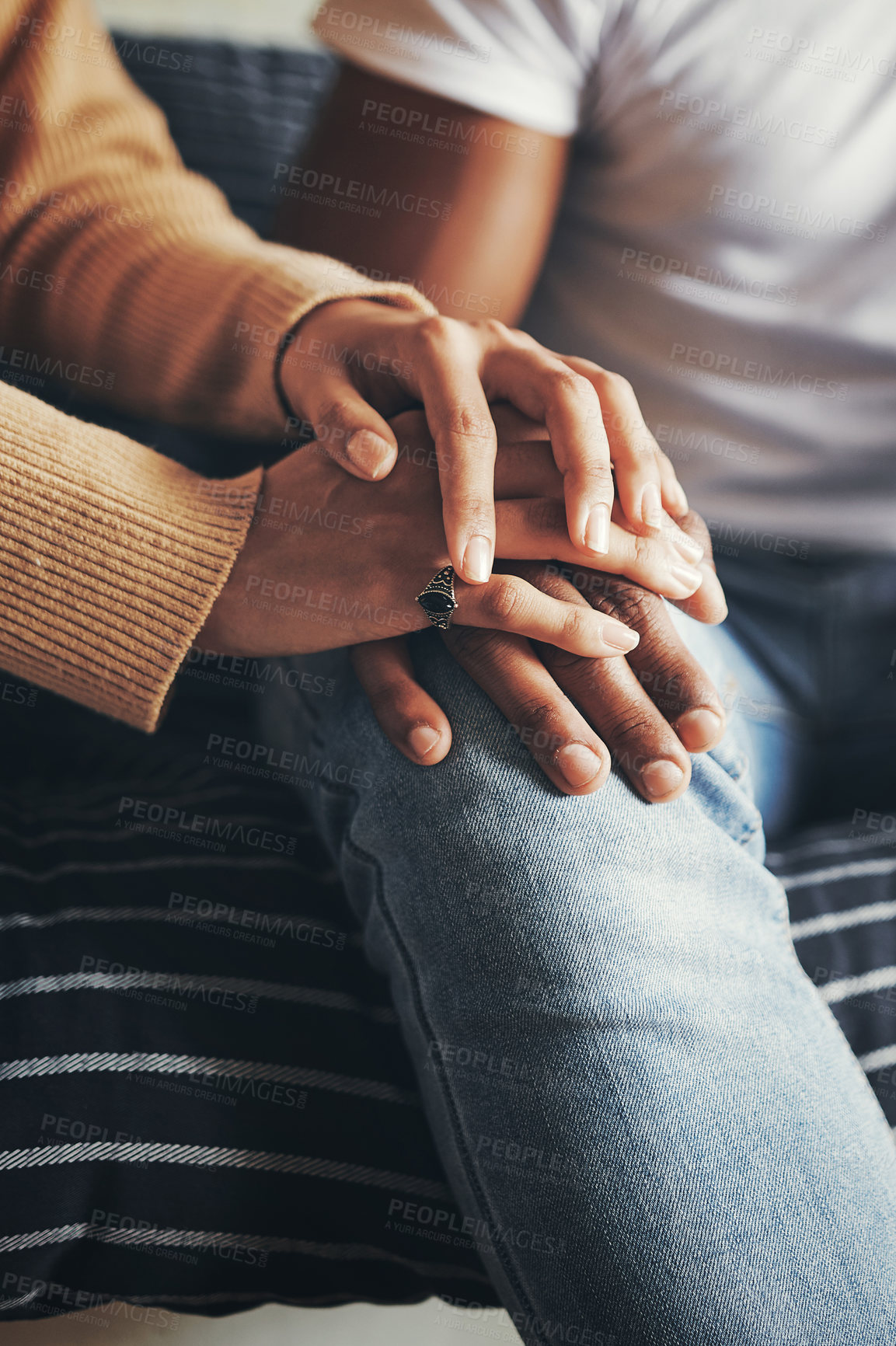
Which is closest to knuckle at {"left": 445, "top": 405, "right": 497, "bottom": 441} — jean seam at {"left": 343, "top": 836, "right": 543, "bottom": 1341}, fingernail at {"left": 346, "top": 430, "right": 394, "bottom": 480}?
fingernail at {"left": 346, "top": 430, "right": 394, "bottom": 480}

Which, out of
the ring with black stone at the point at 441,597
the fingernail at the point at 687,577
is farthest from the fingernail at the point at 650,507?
the ring with black stone at the point at 441,597

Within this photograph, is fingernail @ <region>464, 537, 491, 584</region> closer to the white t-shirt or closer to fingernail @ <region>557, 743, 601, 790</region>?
fingernail @ <region>557, 743, 601, 790</region>

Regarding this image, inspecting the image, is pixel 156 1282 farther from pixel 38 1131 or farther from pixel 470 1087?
pixel 470 1087

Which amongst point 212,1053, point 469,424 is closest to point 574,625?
point 469,424

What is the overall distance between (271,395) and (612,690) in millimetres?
406

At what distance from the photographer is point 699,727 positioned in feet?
1.73

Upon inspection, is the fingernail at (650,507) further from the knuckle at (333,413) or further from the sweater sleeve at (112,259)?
the sweater sleeve at (112,259)

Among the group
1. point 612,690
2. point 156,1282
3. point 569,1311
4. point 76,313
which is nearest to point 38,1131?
point 156,1282

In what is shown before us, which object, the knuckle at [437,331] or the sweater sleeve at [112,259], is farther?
the sweater sleeve at [112,259]

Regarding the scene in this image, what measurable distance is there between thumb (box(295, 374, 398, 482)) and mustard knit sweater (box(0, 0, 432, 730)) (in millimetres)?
64

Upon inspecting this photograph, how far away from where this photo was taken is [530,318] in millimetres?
884

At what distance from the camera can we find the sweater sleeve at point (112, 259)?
2.43 ft

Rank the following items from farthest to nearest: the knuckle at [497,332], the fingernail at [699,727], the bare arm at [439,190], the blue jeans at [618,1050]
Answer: the bare arm at [439,190]
the knuckle at [497,332]
the fingernail at [699,727]
the blue jeans at [618,1050]

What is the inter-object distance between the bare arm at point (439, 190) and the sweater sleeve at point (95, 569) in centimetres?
38
